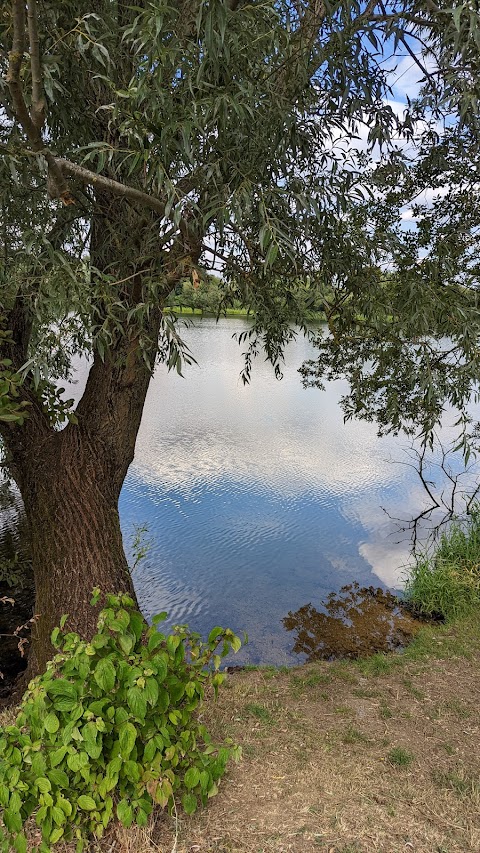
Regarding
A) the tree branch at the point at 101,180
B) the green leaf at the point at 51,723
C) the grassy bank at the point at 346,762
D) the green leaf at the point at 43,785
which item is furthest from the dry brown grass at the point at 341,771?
the tree branch at the point at 101,180

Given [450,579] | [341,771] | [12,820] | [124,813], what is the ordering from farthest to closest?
[450,579] < [341,771] < [124,813] < [12,820]

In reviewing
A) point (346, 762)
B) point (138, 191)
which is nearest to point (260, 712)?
point (346, 762)

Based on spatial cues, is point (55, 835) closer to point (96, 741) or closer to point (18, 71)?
point (96, 741)

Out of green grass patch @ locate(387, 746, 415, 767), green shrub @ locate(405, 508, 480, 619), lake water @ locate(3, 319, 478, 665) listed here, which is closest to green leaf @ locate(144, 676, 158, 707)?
green grass patch @ locate(387, 746, 415, 767)

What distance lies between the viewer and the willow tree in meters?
1.79

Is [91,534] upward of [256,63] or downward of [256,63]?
downward

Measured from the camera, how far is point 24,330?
3238 mm

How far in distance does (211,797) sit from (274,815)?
0.25m

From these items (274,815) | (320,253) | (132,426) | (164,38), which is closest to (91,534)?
(132,426)

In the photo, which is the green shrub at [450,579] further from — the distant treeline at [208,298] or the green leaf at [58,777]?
the green leaf at [58,777]

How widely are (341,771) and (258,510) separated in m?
5.44

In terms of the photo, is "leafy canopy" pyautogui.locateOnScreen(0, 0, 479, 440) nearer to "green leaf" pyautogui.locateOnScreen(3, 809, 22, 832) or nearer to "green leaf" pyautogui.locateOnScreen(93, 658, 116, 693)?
"green leaf" pyautogui.locateOnScreen(93, 658, 116, 693)

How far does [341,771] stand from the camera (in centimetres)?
239

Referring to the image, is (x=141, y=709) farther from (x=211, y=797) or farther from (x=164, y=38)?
(x=164, y=38)
